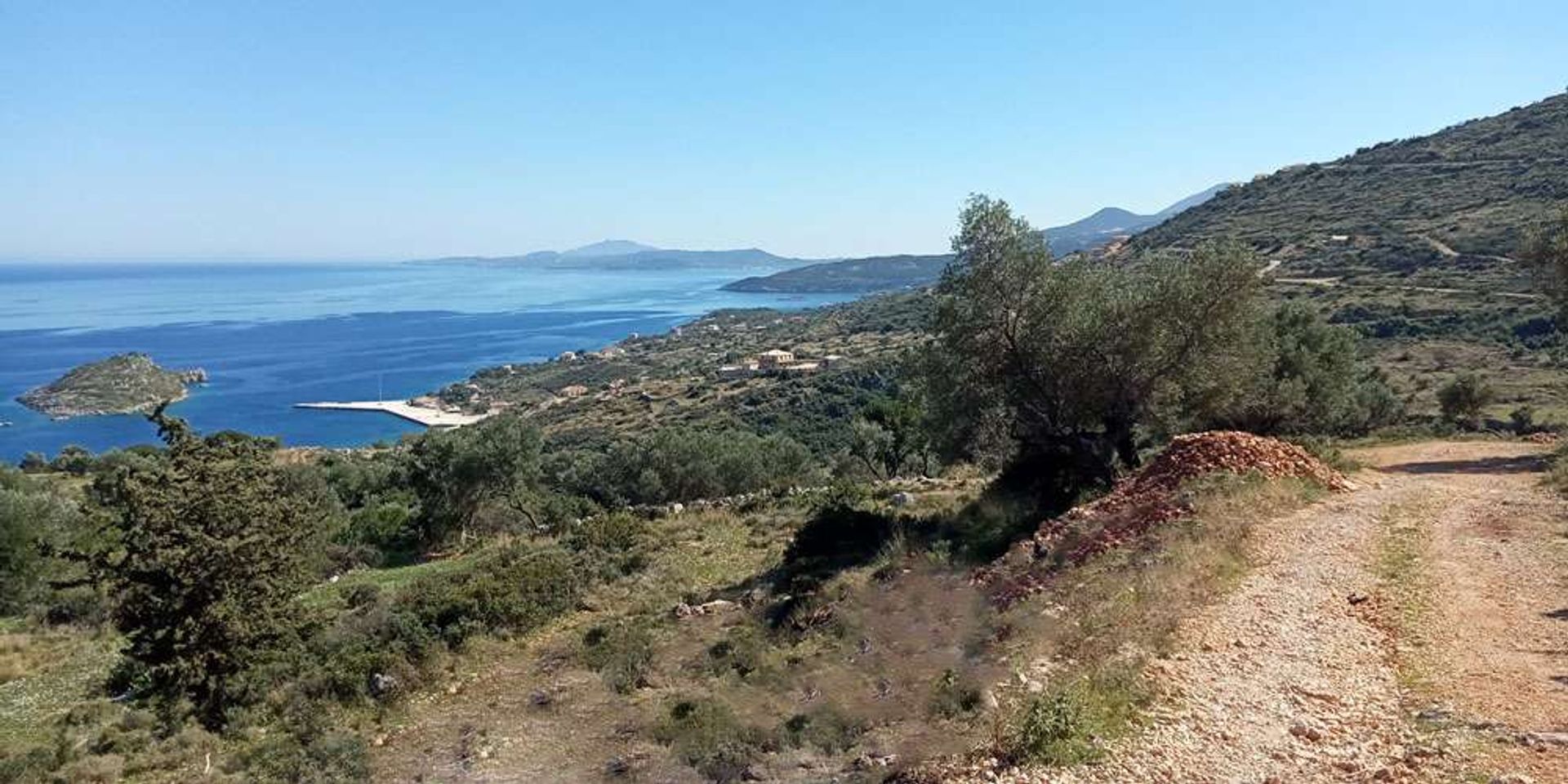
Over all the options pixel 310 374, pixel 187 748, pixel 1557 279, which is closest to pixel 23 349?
pixel 310 374

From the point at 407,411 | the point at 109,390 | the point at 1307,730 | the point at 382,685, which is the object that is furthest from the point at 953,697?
the point at 109,390

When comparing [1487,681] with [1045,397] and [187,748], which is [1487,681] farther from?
[187,748]

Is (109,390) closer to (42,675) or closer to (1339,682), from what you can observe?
(42,675)

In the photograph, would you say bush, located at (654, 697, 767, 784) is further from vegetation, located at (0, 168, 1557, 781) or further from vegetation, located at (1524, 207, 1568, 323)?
vegetation, located at (1524, 207, 1568, 323)

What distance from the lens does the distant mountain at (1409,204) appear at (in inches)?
3241

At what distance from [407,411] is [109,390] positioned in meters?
43.2

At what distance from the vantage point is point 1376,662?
931 centimetres

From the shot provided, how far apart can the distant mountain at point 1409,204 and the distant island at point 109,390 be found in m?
139

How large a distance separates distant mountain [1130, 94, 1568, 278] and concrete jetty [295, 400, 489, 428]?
9469 centimetres

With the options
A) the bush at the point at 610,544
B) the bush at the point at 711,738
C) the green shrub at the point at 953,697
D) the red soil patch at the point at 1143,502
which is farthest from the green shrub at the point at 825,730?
the bush at the point at 610,544

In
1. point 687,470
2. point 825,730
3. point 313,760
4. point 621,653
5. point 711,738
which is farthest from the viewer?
point 687,470

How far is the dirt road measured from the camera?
24.2ft

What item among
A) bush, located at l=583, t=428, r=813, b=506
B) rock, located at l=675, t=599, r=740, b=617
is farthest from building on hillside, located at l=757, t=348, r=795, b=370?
rock, located at l=675, t=599, r=740, b=617

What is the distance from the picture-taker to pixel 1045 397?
18828 mm
